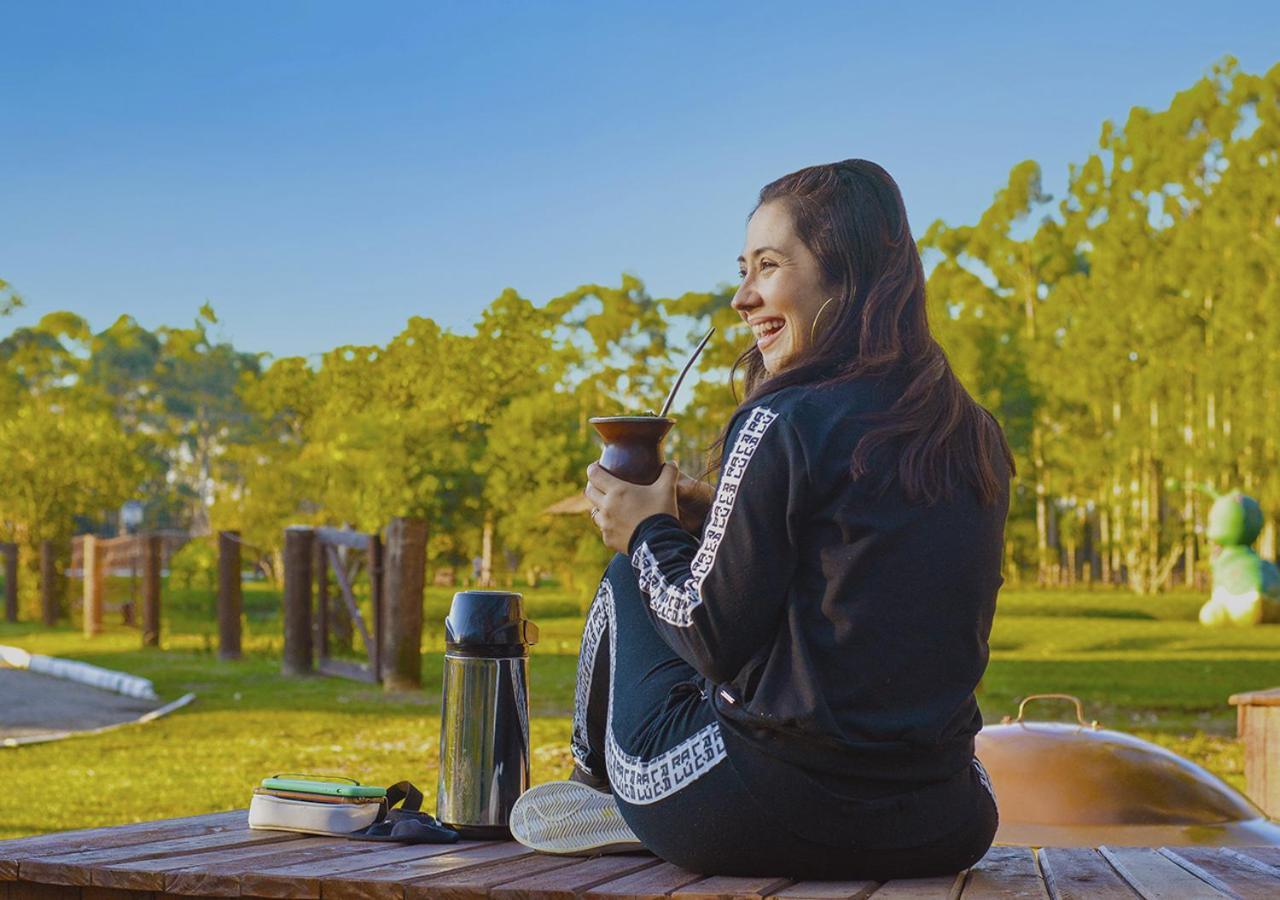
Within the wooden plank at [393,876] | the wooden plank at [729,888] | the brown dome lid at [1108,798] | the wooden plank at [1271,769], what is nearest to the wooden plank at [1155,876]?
the wooden plank at [729,888]

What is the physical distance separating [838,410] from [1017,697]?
10.0 m

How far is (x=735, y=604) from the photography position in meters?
2.32

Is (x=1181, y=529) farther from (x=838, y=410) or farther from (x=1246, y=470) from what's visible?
(x=838, y=410)

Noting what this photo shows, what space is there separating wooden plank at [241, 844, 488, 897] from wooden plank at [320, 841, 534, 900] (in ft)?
0.07

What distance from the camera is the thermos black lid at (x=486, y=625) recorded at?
3.10 meters

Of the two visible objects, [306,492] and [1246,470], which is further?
[1246,470]

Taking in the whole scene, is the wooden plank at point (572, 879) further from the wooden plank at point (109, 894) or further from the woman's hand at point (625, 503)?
the wooden plank at point (109, 894)

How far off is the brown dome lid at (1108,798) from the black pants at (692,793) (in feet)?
6.25

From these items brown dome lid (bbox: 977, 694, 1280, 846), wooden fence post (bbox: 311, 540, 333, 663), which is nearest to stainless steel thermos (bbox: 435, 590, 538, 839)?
brown dome lid (bbox: 977, 694, 1280, 846)

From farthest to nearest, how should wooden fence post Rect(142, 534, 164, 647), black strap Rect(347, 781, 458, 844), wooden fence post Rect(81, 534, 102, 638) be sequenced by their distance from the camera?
wooden fence post Rect(81, 534, 102, 638)
wooden fence post Rect(142, 534, 164, 647)
black strap Rect(347, 781, 458, 844)

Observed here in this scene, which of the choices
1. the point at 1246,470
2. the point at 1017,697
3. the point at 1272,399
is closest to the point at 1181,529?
the point at 1246,470

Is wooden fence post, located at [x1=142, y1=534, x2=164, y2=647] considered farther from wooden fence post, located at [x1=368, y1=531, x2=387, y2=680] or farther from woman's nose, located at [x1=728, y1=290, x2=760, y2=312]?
woman's nose, located at [x1=728, y1=290, x2=760, y2=312]

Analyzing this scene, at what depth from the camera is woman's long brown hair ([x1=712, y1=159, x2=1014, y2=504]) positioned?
2.40 metres

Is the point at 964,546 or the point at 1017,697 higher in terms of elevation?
the point at 964,546
